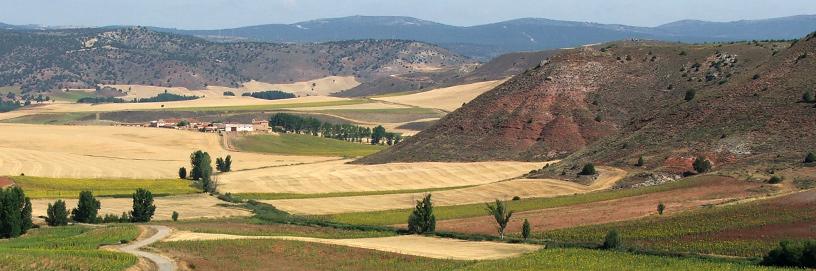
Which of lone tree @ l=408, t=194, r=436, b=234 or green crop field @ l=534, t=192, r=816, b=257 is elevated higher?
green crop field @ l=534, t=192, r=816, b=257

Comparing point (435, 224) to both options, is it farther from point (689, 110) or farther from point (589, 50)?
point (589, 50)

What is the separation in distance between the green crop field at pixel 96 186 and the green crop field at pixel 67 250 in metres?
33.9

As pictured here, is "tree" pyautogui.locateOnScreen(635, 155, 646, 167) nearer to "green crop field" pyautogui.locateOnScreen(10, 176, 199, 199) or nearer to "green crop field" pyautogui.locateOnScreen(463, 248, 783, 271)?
"green crop field" pyautogui.locateOnScreen(10, 176, 199, 199)

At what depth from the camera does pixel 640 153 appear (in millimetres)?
137125

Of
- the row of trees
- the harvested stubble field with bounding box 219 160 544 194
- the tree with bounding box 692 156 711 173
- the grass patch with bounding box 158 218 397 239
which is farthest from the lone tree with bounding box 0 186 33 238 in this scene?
the tree with bounding box 692 156 711 173

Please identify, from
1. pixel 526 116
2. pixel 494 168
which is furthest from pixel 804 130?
pixel 526 116

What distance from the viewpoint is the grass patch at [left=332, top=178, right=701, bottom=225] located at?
358 ft

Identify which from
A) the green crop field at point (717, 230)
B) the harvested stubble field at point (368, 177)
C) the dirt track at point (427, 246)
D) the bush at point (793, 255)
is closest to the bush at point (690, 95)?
the harvested stubble field at point (368, 177)

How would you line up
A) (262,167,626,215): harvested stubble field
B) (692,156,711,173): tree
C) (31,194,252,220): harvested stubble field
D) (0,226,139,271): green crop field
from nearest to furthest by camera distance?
(0,226,139,271): green crop field, (31,194,252,220): harvested stubble field, (262,167,626,215): harvested stubble field, (692,156,711,173): tree

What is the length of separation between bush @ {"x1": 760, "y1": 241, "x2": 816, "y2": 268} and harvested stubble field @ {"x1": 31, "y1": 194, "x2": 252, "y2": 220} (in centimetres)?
5683

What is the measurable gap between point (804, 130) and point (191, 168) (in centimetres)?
8197

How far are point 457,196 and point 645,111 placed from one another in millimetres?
48106

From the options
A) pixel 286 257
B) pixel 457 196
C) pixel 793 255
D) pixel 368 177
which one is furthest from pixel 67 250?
pixel 368 177

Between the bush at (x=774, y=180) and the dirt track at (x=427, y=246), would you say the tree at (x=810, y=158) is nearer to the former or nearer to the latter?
the bush at (x=774, y=180)
